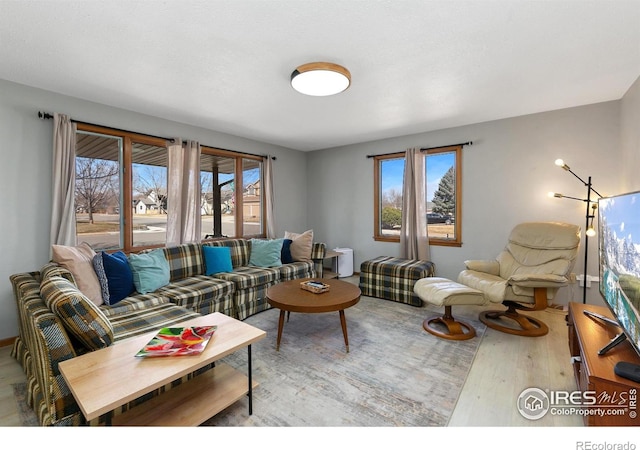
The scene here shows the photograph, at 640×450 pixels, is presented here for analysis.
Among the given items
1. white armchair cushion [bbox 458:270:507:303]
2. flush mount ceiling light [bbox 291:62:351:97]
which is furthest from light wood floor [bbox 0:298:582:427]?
flush mount ceiling light [bbox 291:62:351:97]

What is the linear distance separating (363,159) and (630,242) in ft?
12.6

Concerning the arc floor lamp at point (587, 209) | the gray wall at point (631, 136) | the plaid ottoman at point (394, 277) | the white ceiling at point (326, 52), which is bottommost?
the plaid ottoman at point (394, 277)

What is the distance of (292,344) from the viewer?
251 cm

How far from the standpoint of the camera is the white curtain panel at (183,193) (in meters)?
3.56

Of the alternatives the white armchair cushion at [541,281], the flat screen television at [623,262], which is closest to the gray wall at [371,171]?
the white armchair cushion at [541,281]

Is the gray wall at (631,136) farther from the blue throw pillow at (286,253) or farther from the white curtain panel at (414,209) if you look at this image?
the blue throw pillow at (286,253)

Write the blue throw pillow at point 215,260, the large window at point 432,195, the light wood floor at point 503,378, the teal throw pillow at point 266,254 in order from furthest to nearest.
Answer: the large window at point 432,195 → the teal throw pillow at point 266,254 → the blue throw pillow at point 215,260 → the light wood floor at point 503,378

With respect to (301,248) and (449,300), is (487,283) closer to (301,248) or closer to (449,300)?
(449,300)

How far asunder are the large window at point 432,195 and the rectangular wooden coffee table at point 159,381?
3.41 meters

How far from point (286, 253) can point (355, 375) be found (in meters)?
2.22

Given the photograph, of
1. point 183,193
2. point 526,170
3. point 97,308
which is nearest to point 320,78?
point 97,308

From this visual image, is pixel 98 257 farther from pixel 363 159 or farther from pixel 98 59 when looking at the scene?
pixel 363 159

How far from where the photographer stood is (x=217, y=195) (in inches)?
170

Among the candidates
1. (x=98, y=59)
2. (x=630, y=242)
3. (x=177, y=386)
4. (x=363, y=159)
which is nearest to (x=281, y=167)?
(x=363, y=159)
